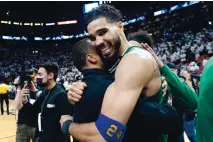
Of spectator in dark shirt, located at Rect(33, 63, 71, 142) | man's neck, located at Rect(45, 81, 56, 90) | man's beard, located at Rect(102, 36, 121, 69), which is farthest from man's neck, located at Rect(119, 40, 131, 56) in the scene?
man's neck, located at Rect(45, 81, 56, 90)

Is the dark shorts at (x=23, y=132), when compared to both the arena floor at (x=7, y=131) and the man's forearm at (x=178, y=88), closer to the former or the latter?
the man's forearm at (x=178, y=88)

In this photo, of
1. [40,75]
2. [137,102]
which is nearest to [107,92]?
[137,102]

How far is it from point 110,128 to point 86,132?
0.14m

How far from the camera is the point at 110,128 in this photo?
1370 mm

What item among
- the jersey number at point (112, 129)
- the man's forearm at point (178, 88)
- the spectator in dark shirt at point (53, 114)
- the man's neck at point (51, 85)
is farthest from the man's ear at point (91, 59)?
the man's neck at point (51, 85)

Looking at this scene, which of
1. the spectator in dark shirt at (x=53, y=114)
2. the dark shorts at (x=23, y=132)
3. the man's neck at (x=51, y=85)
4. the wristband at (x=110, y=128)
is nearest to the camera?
the wristband at (x=110, y=128)

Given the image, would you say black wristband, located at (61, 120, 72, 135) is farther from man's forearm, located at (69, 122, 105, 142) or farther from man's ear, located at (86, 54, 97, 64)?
man's ear, located at (86, 54, 97, 64)

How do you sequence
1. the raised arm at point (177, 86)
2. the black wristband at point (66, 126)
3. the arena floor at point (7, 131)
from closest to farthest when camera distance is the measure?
the black wristband at point (66, 126) → the raised arm at point (177, 86) → the arena floor at point (7, 131)

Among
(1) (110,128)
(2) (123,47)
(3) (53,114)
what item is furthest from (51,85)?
(1) (110,128)

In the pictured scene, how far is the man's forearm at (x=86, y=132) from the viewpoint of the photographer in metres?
1.40

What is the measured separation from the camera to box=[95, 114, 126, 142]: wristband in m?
1.37

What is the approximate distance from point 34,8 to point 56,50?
7.24 meters

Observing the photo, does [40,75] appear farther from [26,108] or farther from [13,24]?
[13,24]

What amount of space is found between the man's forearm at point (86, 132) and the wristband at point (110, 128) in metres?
0.03
